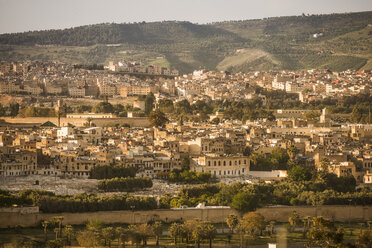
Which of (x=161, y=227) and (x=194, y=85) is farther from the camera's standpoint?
(x=194, y=85)

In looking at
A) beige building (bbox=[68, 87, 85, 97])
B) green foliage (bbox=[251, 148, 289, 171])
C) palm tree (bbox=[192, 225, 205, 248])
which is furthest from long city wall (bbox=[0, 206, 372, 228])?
beige building (bbox=[68, 87, 85, 97])

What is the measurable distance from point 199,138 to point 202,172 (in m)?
4.85

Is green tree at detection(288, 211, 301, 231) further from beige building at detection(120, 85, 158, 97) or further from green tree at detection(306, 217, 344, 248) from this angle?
beige building at detection(120, 85, 158, 97)

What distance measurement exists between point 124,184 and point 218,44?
9643cm

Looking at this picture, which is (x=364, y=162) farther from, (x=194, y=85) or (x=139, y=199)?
(x=194, y=85)

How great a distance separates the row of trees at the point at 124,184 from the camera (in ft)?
125

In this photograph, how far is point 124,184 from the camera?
3862 cm

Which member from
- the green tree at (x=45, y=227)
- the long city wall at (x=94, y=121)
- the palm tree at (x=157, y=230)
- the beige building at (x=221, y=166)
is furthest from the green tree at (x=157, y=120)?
the green tree at (x=45, y=227)

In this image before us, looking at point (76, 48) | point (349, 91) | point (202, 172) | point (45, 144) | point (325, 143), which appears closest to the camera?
point (202, 172)

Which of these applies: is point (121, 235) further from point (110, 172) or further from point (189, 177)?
point (189, 177)

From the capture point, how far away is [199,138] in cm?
4666

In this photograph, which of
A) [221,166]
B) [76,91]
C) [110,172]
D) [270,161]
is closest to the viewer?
[110,172]

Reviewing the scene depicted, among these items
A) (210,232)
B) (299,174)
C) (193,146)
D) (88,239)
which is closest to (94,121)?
(193,146)

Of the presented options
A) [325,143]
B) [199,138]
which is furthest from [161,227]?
[325,143]
